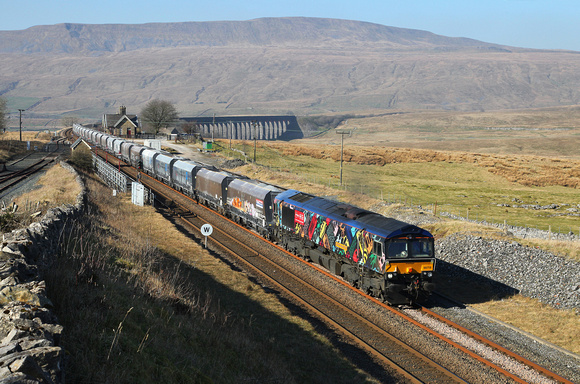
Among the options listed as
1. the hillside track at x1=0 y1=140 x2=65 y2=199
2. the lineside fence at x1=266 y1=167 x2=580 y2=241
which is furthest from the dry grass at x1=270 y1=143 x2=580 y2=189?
the hillside track at x1=0 y1=140 x2=65 y2=199

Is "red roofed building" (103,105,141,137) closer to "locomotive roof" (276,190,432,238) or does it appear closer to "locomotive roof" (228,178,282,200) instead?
"locomotive roof" (228,178,282,200)

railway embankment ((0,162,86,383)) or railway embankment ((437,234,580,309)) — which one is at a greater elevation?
railway embankment ((0,162,86,383))

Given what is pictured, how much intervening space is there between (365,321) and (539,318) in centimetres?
910

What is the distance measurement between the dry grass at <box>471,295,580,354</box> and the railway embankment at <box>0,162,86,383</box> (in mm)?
20772

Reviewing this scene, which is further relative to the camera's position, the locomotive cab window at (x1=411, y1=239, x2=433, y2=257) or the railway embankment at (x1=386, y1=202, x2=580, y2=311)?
the railway embankment at (x1=386, y1=202, x2=580, y2=311)

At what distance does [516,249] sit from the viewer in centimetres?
3234

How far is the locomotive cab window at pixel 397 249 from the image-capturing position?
79.7 ft

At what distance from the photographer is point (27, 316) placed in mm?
9008

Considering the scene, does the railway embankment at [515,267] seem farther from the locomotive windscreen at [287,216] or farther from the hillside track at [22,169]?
the hillside track at [22,169]

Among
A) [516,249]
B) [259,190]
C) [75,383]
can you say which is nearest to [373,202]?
[259,190]

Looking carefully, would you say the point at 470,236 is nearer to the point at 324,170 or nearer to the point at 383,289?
the point at 383,289

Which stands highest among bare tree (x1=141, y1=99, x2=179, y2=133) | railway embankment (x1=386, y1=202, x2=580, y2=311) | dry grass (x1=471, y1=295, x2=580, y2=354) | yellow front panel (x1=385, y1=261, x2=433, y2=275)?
bare tree (x1=141, y1=99, x2=179, y2=133)

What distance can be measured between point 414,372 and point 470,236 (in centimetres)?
1892

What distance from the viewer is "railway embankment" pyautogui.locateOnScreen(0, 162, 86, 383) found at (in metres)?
7.00
